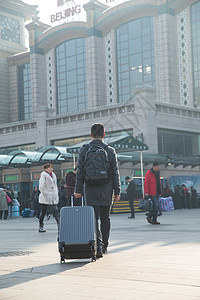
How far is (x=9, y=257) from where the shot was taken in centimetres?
710

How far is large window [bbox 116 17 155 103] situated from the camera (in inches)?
2053

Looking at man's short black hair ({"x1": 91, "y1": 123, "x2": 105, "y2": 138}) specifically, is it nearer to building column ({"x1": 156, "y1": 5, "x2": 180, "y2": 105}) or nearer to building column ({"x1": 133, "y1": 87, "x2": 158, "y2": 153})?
building column ({"x1": 133, "y1": 87, "x2": 158, "y2": 153})

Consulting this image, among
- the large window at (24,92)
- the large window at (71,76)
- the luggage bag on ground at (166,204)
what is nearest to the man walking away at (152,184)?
the luggage bag on ground at (166,204)

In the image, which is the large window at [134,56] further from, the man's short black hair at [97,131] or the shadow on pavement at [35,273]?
the shadow on pavement at [35,273]

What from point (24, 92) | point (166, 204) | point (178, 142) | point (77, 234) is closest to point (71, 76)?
point (24, 92)

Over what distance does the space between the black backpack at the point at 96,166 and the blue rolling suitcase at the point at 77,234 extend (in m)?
0.59

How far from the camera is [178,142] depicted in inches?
1684

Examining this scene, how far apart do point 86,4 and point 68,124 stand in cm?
1762

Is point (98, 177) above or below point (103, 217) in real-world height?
above

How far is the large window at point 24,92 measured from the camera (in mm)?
→ 68438

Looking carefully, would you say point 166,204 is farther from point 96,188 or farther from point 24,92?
point 24,92

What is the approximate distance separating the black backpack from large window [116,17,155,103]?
149 ft

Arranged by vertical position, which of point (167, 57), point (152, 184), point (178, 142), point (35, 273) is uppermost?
point (167, 57)

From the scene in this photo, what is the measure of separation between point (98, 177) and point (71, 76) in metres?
52.5
